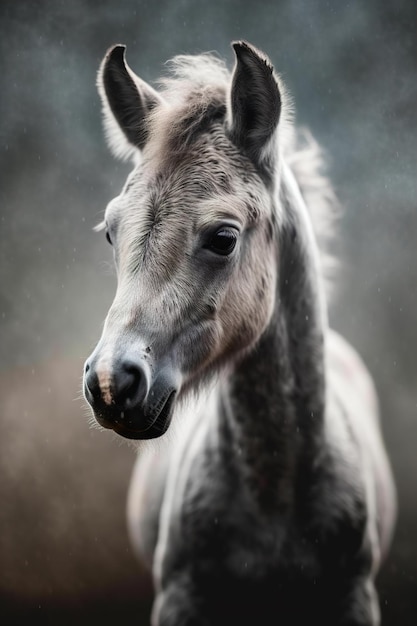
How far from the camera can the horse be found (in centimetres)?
110

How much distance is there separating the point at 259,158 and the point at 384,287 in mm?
3282

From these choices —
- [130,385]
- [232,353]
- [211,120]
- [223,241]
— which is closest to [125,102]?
[211,120]

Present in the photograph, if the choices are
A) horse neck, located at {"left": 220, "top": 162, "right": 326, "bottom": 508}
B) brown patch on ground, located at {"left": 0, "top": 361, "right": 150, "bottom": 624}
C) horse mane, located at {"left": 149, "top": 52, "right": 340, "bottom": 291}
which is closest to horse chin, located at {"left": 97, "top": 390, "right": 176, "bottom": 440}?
horse neck, located at {"left": 220, "top": 162, "right": 326, "bottom": 508}

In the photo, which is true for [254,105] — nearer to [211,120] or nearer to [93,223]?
[211,120]

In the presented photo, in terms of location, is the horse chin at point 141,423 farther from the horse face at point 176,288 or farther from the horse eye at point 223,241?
the horse eye at point 223,241

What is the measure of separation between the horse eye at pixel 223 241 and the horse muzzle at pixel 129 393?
0.93ft

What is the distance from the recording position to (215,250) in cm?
117

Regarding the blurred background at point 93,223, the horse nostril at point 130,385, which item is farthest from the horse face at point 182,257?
the blurred background at point 93,223

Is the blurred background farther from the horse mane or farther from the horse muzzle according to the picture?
the horse muzzle

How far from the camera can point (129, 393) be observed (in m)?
0.99

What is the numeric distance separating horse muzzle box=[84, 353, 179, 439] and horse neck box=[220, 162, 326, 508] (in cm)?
36

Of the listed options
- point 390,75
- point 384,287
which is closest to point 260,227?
point 390,75

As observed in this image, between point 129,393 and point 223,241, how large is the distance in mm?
404

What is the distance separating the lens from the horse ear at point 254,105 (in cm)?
119
